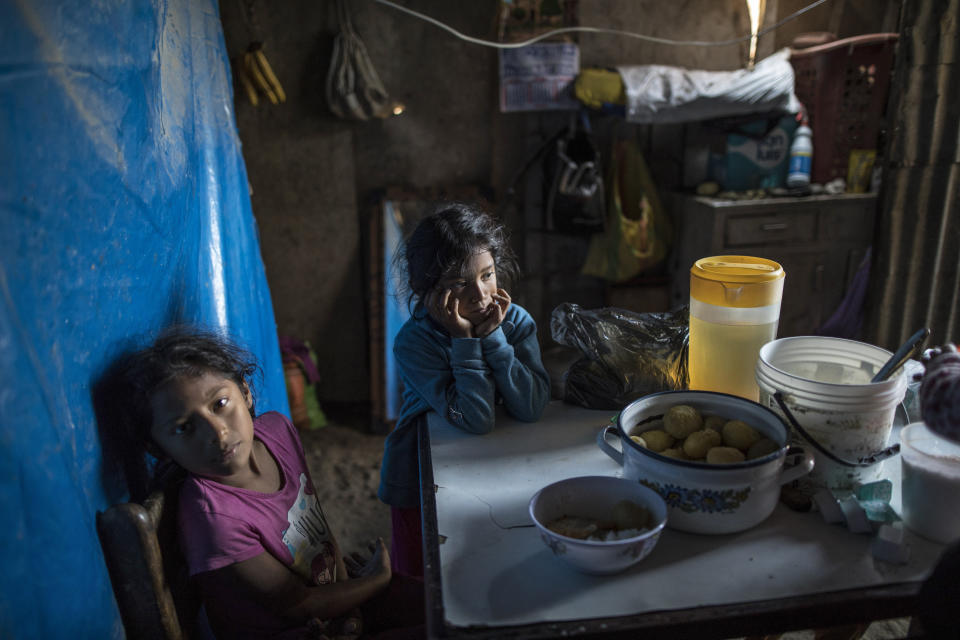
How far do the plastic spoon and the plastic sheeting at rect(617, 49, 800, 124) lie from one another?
103 inches

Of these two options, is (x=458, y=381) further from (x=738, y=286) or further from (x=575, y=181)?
(x=575, y=181)

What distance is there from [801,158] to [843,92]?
0.42 metres

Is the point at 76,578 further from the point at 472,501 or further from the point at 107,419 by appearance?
the point at 472,501

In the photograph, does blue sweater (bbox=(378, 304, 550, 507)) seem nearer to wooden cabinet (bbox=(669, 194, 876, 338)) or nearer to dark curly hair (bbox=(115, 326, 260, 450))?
dark curly hair (bbox=(115, 326, 260, 450))

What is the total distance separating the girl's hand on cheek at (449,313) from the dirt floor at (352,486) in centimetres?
162

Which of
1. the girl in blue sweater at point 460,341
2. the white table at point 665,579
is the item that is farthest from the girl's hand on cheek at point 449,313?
the white table at point 665,579

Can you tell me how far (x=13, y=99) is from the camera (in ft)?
3.30

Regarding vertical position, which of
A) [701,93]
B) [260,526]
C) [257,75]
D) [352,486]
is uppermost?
[257,75]

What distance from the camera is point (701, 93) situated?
3.58 meters

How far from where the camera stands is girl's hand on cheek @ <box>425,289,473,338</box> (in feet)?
5.38

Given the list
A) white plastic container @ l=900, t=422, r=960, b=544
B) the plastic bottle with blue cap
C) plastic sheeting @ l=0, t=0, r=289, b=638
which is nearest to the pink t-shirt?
plastic sheeting @ l=0, t=0, r=289, b=638

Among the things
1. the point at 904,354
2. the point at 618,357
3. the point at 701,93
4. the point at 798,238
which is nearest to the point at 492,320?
the point at 618,357

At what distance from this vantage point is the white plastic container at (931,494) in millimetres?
1077

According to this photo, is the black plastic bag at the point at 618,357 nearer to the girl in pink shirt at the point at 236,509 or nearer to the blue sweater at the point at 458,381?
the blue sweater at the point at 458,381
